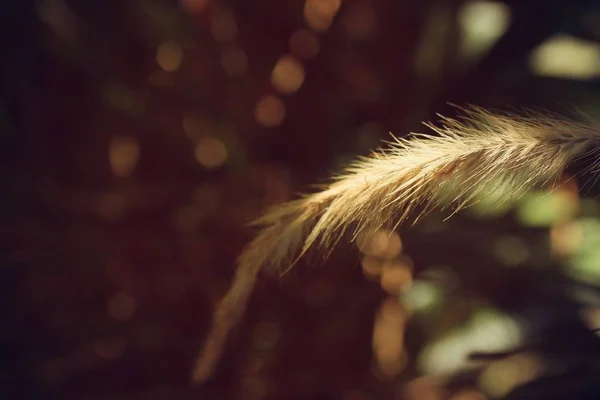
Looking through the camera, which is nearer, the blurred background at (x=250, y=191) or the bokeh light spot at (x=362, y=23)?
the blurred background at (x=250, y=191)

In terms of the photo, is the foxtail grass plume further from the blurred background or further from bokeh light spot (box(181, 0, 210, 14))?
bokeh light spot (box(181, 0, 210, 14))

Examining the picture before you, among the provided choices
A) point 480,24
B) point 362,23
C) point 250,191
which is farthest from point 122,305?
point 480,24

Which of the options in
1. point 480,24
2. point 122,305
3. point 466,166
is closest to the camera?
point 466,166

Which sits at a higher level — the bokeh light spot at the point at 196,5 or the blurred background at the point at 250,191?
the bokeh light spot at the point at 196,5

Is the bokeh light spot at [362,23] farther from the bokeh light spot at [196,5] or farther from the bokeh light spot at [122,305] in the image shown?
the bokeh light spot at [122,305]

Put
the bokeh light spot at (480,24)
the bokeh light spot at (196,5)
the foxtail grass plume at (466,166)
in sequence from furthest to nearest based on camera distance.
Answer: the bokeh light spot at (196,5)
the bokeh light spot at (480,24)
the foxtail grass plume at (466,166)

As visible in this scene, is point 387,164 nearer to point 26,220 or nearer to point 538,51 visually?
point 538,51

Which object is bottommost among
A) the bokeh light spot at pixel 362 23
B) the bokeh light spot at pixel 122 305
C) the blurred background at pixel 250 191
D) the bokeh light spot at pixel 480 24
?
the bokeh light spot at pixel 122 305

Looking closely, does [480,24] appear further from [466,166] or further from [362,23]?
[466,166]

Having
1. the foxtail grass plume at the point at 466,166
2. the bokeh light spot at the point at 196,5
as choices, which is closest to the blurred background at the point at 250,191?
the bokeh light spot at the point at 196,5
